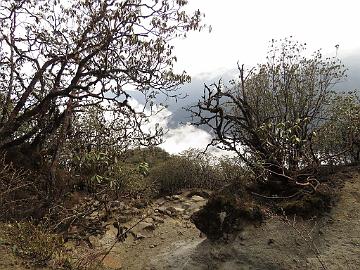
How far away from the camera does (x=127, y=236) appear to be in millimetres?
10977

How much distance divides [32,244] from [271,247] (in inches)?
179

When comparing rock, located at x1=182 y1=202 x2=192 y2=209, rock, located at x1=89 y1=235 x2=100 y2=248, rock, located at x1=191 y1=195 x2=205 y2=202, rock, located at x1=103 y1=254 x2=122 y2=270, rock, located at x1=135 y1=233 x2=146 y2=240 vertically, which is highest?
rock, located at x1=191 y1=195 x2=205 y2=202

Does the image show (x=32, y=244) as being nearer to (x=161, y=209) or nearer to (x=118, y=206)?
(x=118, y=206)

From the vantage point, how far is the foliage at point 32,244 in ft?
21.4

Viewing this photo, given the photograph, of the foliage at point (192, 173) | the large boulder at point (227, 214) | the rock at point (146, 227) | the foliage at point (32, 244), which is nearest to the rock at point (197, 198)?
the foliage at point (192, 173)

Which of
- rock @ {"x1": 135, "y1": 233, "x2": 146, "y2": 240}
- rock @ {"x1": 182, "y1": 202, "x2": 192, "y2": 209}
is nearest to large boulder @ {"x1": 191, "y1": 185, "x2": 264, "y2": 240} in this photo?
rock @ {"x1": 135, "y1": 233, "x2": 146, "y2": 240}

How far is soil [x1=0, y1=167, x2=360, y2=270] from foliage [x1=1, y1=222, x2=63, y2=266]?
21 centimetres

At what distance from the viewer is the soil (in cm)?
665

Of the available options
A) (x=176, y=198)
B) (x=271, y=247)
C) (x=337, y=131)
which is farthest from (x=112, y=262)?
(x=337, y=131)

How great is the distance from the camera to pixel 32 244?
6.63m

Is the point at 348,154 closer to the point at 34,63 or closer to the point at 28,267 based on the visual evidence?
the point at 28,267

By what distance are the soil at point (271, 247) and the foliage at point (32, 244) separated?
21 centimetres

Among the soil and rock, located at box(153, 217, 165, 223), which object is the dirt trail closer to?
the soil

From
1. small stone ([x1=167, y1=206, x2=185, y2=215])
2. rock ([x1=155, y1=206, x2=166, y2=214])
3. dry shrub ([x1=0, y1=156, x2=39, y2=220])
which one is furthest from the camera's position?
small stone ([x1=167, y1=206, x2=185, y2=215])
